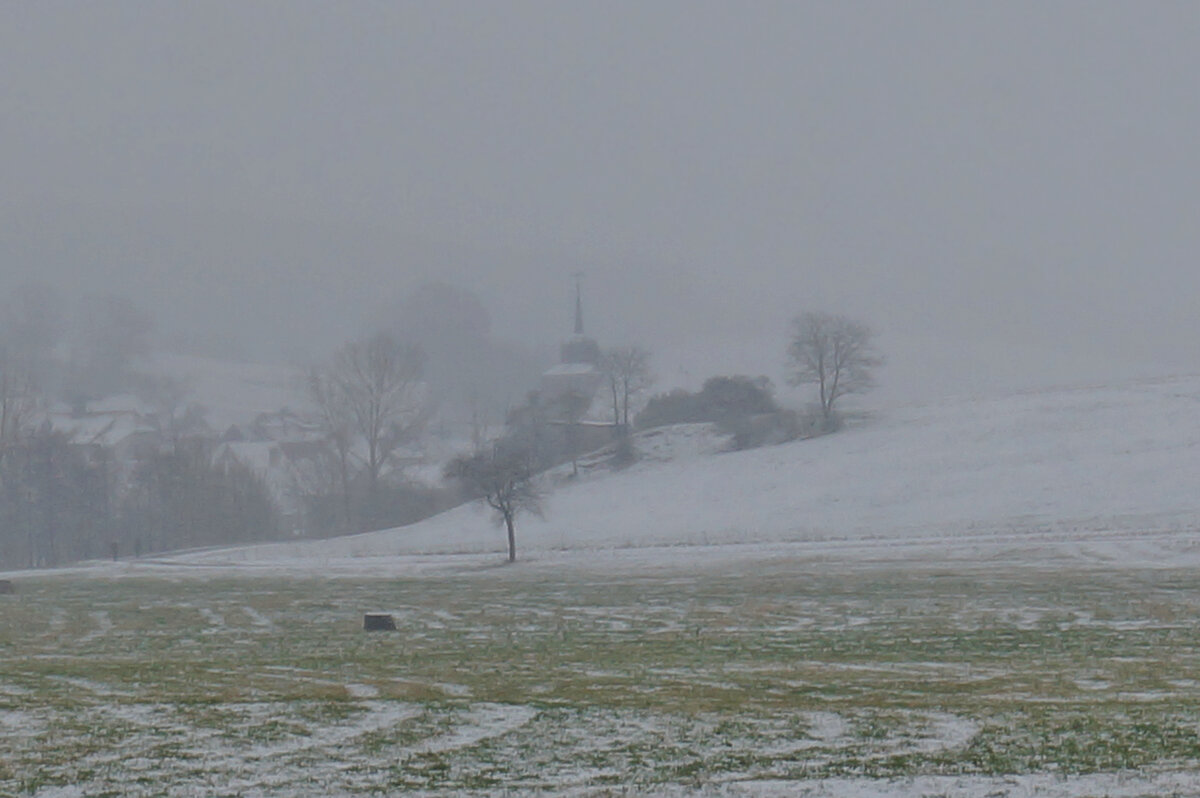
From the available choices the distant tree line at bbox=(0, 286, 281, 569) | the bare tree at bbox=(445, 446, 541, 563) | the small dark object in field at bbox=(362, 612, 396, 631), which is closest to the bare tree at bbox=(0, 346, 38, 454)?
the distant tree line at bbox=(0, 286, 281, 569)

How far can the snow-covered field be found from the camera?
534 inches

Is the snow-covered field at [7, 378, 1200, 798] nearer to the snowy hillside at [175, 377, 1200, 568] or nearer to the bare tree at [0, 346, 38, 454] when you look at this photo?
the snowy hillside at [175, 377, 1200, 568]

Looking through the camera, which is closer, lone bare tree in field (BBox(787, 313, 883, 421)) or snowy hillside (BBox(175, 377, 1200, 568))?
snowy hillside (BBox(175, 377, 1200, 568))

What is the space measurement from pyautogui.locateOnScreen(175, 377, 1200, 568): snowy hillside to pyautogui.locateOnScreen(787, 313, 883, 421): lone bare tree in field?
4.06 m

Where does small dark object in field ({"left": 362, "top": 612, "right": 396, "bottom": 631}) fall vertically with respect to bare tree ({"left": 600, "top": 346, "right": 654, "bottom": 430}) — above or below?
below

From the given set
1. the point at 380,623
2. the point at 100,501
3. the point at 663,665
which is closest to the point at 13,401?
the point at 100,501

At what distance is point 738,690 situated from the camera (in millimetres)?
20109

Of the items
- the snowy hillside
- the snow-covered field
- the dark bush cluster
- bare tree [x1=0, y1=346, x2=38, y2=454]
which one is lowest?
the snow-covered field

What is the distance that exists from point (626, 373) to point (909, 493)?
48201 millimetres

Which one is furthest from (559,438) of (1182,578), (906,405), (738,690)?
(738,690)

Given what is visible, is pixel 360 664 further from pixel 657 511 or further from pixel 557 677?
pixel 657 511

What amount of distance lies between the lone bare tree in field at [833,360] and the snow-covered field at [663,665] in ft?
127

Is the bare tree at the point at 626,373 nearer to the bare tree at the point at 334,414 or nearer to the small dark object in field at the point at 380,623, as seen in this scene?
the bare tree at the point at 334,414

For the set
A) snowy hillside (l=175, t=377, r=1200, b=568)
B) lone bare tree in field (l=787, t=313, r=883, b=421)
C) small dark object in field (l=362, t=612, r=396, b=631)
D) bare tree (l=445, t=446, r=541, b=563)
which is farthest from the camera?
lone bare tree in field (l=787, t=313, r=883, b=421)
